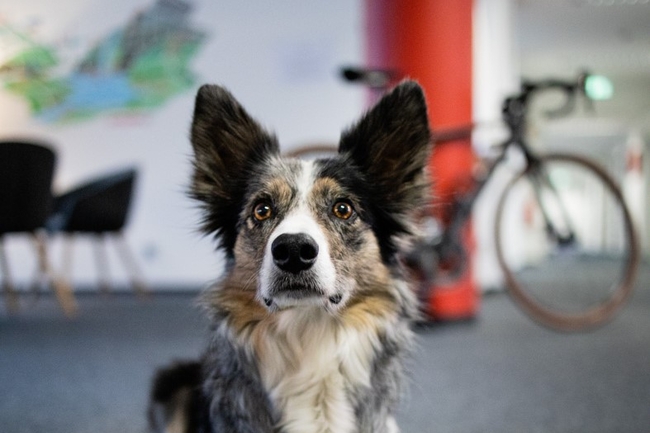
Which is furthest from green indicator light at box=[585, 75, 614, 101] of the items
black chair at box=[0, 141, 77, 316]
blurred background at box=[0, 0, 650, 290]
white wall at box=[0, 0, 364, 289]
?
black chair at box=[0, 141, 77, 316]

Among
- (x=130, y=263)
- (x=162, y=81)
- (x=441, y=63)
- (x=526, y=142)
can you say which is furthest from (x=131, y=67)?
(x=526, y=142)

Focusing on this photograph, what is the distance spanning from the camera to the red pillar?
3232mm

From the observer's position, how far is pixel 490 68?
207 inches

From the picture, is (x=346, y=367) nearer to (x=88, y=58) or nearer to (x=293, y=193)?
(x=293, y=193)

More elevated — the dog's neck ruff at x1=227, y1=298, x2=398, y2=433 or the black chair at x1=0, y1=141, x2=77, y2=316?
the black chair at x1=0, y1=141, x2=77, y2=316

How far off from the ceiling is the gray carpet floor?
16.0ft

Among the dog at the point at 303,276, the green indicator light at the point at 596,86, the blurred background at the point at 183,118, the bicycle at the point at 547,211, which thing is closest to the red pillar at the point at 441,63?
the blurred background at the point at 183,118

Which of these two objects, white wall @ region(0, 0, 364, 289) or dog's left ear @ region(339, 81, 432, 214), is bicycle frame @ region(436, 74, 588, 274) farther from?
white wall @ region(0, 0, 364, 289)

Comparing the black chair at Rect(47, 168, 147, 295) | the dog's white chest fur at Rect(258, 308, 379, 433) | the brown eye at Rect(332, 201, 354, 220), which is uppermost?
the brown eye at Rect(332, 201, 354, 220)

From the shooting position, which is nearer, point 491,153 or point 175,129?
point 491,153

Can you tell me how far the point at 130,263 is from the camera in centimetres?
516

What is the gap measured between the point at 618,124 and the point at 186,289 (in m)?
10.5

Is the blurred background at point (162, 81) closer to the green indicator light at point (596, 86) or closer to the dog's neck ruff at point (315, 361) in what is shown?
the green indicator light at point (596, 86)

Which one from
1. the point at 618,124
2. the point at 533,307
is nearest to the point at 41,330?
the point at 533,307
